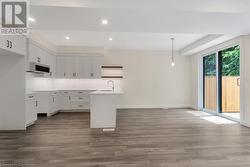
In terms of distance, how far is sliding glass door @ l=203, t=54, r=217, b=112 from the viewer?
7.14 m

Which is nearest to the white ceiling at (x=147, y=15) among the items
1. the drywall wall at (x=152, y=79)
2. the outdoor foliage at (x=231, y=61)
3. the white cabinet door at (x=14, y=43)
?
the white cabinet door at (x=14, y=43)

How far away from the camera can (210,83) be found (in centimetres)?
752

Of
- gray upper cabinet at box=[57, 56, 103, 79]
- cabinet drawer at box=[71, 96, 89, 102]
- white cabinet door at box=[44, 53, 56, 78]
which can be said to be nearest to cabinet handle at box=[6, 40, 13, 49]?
white cabinet door at box=[44, 53, 56, 78]

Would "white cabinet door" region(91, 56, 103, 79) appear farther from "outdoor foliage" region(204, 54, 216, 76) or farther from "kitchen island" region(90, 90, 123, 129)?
"outdoor foliage" region(204, 54, 216, 76)

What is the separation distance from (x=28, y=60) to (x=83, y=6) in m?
2.88

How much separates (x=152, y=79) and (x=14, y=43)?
6028 mm

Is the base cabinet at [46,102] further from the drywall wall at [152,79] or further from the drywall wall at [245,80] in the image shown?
the drywall wall at [245,80]

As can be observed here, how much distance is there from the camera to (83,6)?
3262 mm

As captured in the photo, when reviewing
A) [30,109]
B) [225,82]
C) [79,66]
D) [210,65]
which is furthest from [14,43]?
[210,65]

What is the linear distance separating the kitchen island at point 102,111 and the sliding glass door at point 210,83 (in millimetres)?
4354

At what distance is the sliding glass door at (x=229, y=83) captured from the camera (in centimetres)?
611

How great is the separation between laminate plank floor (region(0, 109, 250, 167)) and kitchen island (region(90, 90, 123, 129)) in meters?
0.26

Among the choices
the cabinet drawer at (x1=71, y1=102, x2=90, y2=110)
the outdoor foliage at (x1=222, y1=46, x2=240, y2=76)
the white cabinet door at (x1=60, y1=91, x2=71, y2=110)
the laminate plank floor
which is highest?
the outdoor foliage at (x1=222, y1=46, x2=240, y2=76)

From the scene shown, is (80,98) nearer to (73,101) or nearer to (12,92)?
(73,101)
